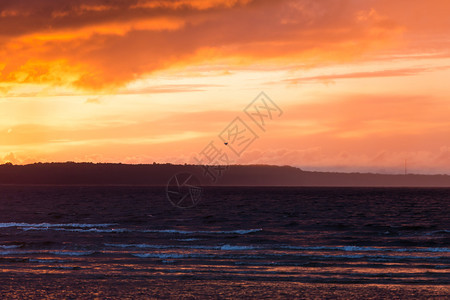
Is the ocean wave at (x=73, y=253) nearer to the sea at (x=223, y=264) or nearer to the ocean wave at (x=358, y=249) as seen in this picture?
the sea at (x=223, y=264)

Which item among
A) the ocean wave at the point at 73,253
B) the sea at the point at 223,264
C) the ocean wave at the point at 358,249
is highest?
the ocean wave at the point at 73,253

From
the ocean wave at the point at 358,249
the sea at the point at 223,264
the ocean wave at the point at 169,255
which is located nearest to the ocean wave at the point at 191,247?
the sea at the point at 223,264

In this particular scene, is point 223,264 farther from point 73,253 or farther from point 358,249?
point 358,249

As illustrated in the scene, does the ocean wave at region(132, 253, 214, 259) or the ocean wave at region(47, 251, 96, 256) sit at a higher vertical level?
the ocean wave at region(47, 251, 96, 256)

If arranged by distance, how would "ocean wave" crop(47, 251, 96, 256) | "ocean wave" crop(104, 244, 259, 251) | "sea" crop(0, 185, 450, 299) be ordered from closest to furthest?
"sea" crop(0, 185, 450, 299) → "ocean wave" crop(47, 251, 96, 256) → "ocean wave" crop(104, 244, 259, 251)

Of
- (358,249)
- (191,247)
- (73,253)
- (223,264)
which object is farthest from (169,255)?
(358,249)

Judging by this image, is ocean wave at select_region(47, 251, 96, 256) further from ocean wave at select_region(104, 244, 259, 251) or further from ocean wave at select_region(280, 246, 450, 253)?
ocean wave at select_region(280, 246, 450, 253)

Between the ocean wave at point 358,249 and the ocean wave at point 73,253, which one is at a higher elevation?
the ocean wave at point 73,253

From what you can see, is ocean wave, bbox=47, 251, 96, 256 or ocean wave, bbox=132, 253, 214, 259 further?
ocean wave, bbox=47, 251, 96, 256

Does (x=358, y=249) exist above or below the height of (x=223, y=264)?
below

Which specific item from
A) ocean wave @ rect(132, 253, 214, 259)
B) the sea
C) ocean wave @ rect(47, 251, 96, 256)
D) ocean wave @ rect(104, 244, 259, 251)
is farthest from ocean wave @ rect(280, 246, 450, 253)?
ocean wave @ rect(47, 251, 96, 256)

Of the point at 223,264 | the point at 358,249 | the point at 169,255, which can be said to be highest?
the point at 169,255

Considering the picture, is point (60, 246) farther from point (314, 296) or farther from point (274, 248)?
point (314, 296)

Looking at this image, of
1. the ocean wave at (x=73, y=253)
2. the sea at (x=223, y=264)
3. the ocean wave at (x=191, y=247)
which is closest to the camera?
the sea at (x=223, y=264)
